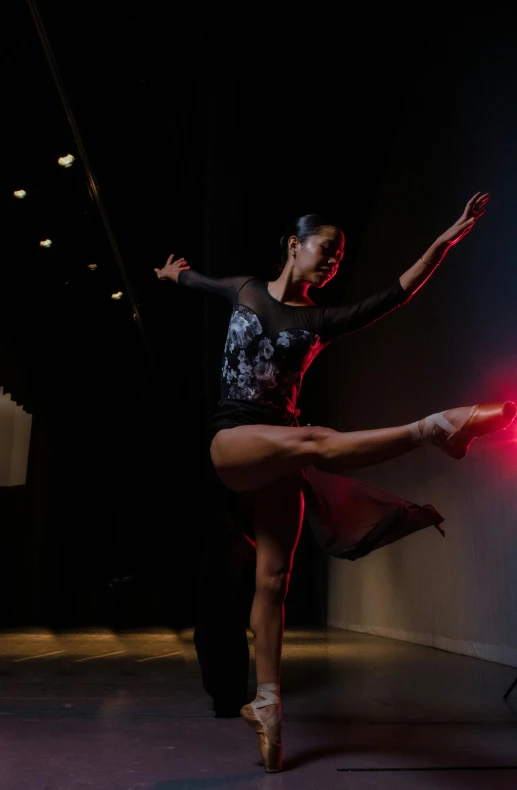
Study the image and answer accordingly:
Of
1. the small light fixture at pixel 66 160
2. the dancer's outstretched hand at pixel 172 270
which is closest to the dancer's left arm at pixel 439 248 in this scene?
the dancer's outstretched hand at pixel 172 270

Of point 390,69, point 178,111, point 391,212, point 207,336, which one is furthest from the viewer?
point 391,212

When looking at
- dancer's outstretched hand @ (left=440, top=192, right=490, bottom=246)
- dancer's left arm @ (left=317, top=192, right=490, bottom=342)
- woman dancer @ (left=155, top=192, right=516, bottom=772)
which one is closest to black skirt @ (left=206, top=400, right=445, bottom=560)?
woman dancer @ (left=155, top=192, right=516, bottom=772)

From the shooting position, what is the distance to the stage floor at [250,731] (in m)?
1.53

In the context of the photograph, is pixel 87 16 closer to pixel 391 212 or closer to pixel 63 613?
pixel 391 212

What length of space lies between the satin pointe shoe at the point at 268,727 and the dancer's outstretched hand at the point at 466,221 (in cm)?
127

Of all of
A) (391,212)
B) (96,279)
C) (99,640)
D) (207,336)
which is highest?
(391,212)

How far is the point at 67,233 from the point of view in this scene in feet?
17.4

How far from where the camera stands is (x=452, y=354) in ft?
14.9

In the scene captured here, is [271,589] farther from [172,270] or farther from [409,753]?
[172,270]

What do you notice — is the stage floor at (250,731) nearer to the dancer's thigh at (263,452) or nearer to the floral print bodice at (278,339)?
the dancer's thigh at (263,452)

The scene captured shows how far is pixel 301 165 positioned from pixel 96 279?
2093mm

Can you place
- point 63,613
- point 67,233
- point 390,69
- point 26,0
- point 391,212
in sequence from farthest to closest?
point 63,613 < point 391,212 < point 67,233 < point 390,69 < point 26,0

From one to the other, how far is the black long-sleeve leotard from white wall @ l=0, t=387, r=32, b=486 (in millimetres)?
4196

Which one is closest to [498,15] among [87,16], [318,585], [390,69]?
[390,69]
